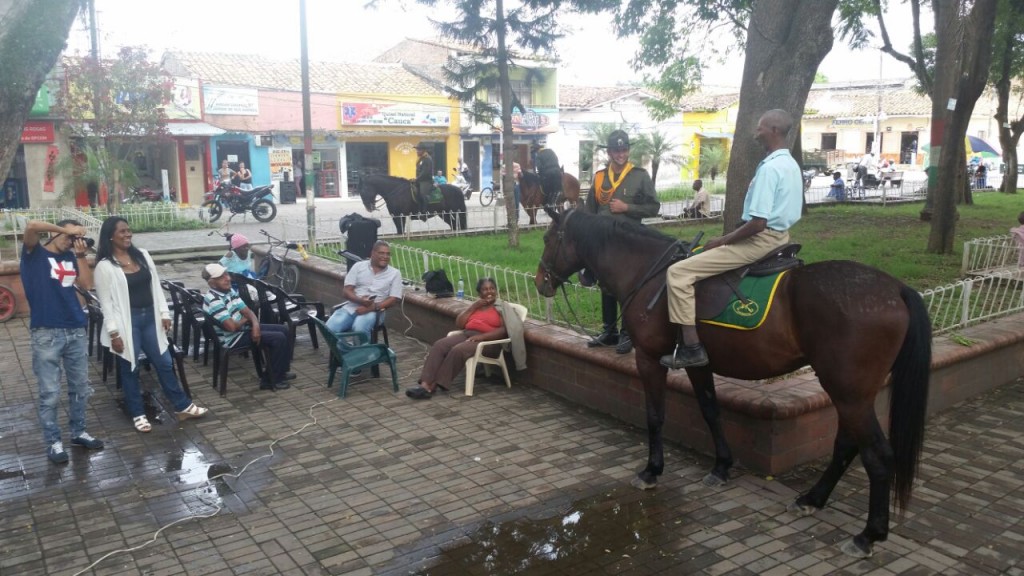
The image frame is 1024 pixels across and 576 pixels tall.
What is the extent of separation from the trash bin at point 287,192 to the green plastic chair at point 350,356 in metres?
25.2

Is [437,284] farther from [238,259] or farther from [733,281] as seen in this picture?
[733,281]

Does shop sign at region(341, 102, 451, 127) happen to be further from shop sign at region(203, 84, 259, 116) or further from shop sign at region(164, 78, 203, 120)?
shop sign at region(164, 78, 203, 120)

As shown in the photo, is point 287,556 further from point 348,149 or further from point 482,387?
point 348,149

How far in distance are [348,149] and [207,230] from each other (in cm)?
1639

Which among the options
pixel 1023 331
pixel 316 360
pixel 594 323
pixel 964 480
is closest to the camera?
pixel 964 480

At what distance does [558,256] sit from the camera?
611 centimetres

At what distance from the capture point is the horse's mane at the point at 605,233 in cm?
567

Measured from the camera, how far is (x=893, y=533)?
4.73 meters

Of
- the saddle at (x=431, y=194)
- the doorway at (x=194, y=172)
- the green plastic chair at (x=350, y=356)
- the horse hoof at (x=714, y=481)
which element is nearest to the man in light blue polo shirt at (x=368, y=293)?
the green plastic chair at (x=350, y=356)

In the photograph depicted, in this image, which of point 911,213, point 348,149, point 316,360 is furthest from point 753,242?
point 348,149

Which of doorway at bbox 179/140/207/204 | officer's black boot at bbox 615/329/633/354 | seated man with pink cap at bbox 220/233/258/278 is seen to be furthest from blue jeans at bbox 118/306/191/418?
doorway at bbox 179/140/207/204

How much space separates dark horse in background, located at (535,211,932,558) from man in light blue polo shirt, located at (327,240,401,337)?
350cm

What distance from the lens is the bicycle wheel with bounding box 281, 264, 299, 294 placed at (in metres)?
12.7

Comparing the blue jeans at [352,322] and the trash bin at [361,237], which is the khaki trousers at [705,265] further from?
the trash bin at [361,237]
